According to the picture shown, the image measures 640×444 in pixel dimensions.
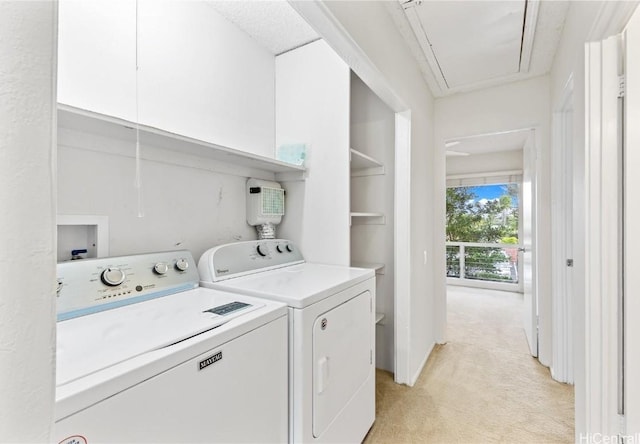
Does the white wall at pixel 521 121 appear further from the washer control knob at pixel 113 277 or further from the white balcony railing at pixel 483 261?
the white balcony railing at pixel 483 261

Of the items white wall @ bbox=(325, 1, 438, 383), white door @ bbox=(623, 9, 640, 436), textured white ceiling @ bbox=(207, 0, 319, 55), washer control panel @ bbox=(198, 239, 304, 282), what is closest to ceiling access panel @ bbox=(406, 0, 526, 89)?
white wall @ bbox=(325, 1, 438, 383)

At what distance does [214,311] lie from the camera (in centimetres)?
100

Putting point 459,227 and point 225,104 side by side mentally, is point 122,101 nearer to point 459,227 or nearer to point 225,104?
point 225,104

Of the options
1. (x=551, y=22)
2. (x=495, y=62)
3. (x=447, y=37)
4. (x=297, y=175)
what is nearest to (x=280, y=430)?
(x=297, y=175)

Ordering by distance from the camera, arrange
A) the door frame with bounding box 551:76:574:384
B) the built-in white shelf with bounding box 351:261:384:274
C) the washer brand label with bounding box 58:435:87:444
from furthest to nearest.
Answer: the built-in white shelf with bounding box 351:261:384:274 → the door frame with bounding box 551:76:574:384 → the washer brand label with bounding box 58:435:87:444

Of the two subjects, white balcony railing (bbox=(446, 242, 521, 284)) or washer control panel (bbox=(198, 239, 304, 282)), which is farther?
white balcony railing (bbox=(446, 242, 521, 284))

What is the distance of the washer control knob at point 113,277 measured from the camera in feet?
3.51

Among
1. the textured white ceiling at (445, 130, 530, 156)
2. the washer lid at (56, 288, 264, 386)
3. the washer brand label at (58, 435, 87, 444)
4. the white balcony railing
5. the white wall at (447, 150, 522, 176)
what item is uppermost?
the textured white ceiling at (445, 130, 530, 156)

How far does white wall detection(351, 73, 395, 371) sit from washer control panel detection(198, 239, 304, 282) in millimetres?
729

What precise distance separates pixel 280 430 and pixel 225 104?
1743 millimetres

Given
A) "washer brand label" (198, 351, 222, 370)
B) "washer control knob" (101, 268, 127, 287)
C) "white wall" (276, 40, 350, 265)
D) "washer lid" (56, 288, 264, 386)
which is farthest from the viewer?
"white wall" (276, 40, 350, 265)

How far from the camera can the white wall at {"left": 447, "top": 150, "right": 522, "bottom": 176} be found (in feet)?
16.2

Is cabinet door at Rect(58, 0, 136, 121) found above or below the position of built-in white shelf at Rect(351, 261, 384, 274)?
above

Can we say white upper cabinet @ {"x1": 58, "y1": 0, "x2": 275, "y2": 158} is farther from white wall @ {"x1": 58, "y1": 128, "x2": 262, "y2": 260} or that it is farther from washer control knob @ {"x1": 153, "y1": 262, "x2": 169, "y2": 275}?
washer control knob @ {"x1": 153, "y1": 262, "x2": 169, "y2": 275}
